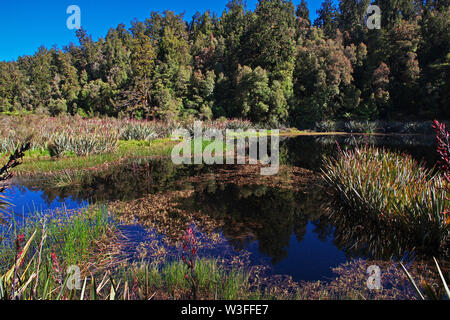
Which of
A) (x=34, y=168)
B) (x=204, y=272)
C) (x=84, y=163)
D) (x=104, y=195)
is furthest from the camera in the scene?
(x=84, y=163)

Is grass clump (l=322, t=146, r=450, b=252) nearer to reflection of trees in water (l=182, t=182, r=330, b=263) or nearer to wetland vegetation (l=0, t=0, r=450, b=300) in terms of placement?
wetland vegetation (l=0, t=0, r=450, b=300)

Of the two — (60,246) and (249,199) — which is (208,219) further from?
(60,246)

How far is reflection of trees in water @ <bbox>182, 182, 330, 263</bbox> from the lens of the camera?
4.48 metres

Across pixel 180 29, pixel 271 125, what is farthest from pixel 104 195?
pixel 180 29

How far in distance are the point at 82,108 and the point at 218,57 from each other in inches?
956

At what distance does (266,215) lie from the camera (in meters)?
5.61

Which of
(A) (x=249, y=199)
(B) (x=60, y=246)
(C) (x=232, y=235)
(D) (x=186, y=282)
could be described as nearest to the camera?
(D) (x=186, y=282)

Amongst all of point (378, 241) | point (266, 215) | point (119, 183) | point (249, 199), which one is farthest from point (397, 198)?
point (119, 183)

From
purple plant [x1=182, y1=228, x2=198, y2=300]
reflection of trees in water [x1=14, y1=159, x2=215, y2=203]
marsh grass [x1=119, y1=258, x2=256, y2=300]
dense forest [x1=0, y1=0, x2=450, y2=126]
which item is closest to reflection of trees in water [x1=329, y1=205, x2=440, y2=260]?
marsh grass [x1=119, y1=258, x2=256, y2=300]

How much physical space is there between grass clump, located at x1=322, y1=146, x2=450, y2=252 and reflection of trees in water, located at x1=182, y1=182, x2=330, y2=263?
0.94 meters

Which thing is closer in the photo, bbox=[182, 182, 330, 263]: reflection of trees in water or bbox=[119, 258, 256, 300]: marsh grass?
bbox=[119, 258, 256, 300]: marsh grass

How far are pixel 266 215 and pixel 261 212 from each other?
0.67 feet
